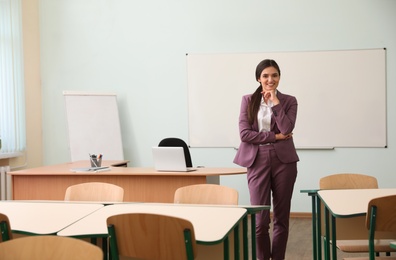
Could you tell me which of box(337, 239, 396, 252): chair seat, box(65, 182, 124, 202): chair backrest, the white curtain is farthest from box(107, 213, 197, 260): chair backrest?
the white curtain

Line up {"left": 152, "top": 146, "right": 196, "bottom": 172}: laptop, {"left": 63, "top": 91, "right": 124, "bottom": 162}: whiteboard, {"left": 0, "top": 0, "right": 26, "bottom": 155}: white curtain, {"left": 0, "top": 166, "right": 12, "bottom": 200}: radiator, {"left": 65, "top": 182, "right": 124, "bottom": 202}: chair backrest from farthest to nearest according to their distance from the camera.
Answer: {"left": 63, "top": 91, "right": 124, "bottom": 162}: whiteboard → {"left": 0, "top": 0, "right": 26, "bottom": 155}: white curtain → {"left": 0, "top": 166, "right": 12, "bottom": 200}: radiator → {"left": 152, "top": 146, "right": 196, "bottom": 172}: laptop → {"left": 65, "top": 182, "right": 124, "bottom": 202}: chair backrest

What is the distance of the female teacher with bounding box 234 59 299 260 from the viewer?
4281mm

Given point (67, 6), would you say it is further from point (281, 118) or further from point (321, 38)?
point (281, 118)

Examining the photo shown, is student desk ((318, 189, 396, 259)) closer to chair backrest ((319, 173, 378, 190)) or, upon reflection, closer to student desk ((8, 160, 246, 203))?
chair backrest ((319, 173, 378, 190))

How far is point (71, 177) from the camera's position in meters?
5.30

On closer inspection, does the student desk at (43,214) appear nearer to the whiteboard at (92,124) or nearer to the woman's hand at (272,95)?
the woman's hand at (272,95)

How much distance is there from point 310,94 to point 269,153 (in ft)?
10.1

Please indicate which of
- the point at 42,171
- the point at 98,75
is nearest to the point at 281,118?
the point at 42,171

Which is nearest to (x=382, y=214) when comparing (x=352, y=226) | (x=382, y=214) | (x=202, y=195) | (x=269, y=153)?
(x=382, y=214)

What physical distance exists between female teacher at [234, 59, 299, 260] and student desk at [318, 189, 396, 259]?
0.57 meters

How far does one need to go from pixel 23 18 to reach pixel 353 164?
4.72m

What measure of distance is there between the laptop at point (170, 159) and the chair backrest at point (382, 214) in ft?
7.72

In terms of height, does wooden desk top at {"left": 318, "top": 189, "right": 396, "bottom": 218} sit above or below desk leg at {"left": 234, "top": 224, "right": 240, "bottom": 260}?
above

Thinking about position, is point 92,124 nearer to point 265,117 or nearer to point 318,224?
point 265,117
